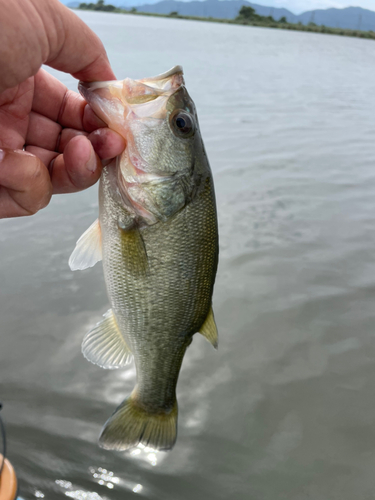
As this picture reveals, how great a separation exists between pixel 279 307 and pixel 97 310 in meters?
1.95

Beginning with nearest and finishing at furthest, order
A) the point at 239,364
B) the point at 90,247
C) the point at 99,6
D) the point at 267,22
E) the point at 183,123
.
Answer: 1. the point at 183,123
2. the point at 90,247
3. the point at 239,364
4. the point at 267,22
5. the point at 99,6

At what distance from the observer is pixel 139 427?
213 cm

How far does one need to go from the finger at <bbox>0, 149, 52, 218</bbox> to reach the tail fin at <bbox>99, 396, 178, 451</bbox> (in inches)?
45.4

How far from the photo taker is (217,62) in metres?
22.0

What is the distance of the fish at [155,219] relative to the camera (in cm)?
175

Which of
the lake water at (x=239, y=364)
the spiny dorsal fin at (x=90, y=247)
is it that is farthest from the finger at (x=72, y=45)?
the lake water at (x=239, y=364)

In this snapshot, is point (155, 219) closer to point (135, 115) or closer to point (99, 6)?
point (135, 115)

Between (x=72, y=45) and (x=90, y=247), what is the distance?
35.5 inches

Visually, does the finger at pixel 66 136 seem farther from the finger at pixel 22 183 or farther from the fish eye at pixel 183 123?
the fish eye at pixel 183 123

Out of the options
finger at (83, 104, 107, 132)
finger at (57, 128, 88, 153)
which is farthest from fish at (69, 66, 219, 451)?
finger at (57, 128, 88, 153)

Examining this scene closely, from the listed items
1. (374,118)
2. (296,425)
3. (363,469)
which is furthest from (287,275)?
(374,118)

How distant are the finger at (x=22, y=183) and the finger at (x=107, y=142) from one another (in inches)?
10.6

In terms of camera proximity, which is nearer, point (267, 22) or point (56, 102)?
point (56, 102)

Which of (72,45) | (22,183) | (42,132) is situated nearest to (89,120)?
(42,132)
